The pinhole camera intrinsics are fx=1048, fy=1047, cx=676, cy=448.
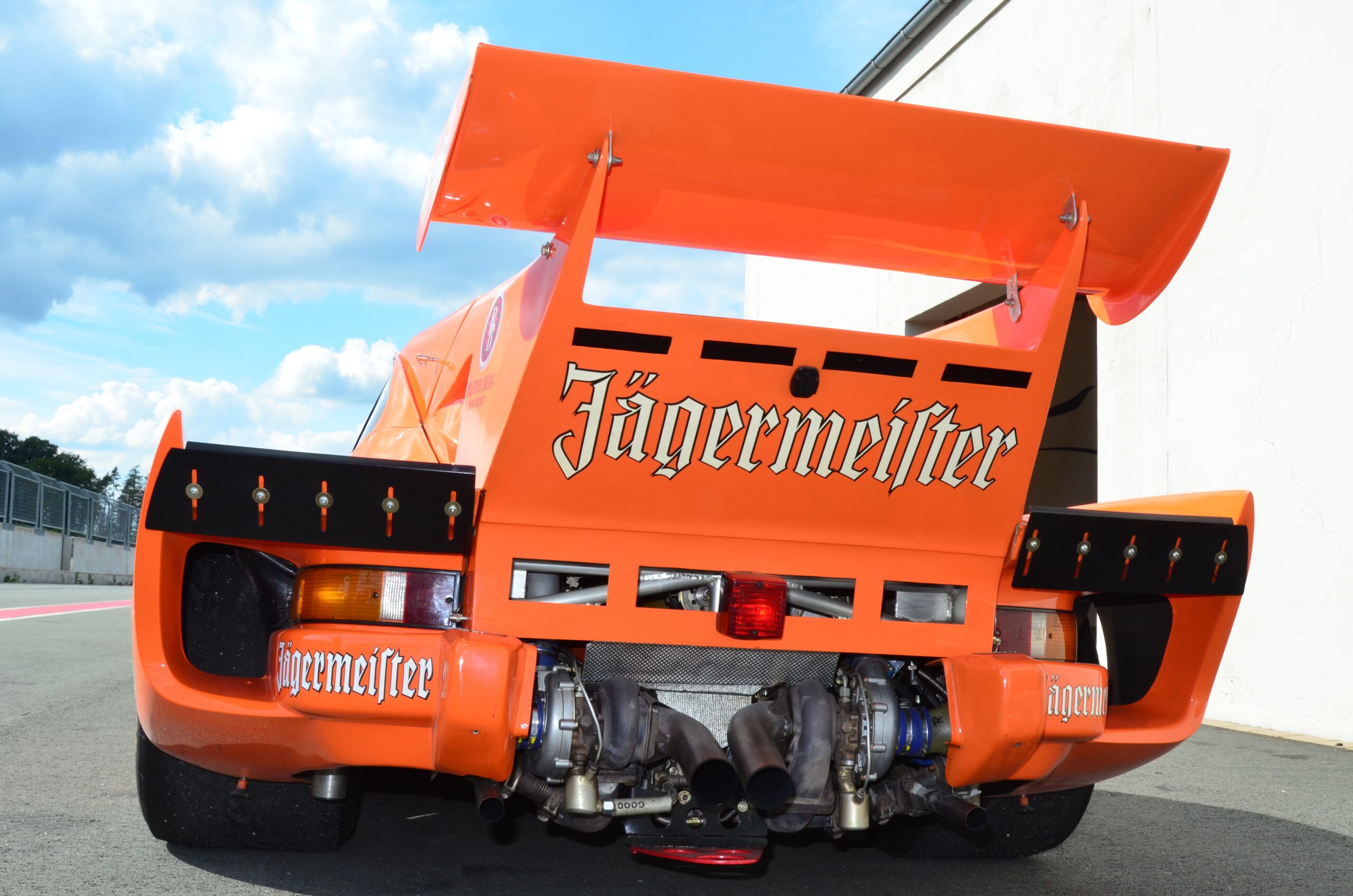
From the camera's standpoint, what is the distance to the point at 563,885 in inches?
112

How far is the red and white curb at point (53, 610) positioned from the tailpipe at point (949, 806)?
9.94 m

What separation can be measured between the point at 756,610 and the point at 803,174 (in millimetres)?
994

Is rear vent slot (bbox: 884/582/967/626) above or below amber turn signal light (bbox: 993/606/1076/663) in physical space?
above

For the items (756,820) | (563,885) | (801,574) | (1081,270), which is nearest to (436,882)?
(563,885)

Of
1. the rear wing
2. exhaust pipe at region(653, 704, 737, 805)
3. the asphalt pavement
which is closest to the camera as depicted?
the rear wing

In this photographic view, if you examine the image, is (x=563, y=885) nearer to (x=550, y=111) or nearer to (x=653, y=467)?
(x=653, y=467)

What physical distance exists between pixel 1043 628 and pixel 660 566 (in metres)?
1.12

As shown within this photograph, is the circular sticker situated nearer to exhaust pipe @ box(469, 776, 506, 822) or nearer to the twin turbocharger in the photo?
the twin turbocharger

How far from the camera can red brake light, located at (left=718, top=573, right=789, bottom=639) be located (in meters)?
2.41

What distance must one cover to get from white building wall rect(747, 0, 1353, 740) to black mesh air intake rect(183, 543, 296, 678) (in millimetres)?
5834

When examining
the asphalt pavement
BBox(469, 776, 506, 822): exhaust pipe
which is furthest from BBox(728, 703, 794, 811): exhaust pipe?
BBox(469, 776, 506, 822): exhaust pipe

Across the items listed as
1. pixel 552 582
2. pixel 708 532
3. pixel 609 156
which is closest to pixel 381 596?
pixel 552 582

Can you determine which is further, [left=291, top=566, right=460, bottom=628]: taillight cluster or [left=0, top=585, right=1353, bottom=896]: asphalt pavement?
[left=0, top=585, right=1353, bottom=896]: asphalt pavement

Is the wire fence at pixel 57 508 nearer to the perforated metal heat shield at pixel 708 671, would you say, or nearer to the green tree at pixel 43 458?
the perforated metal heat shield at pixel 708 671
